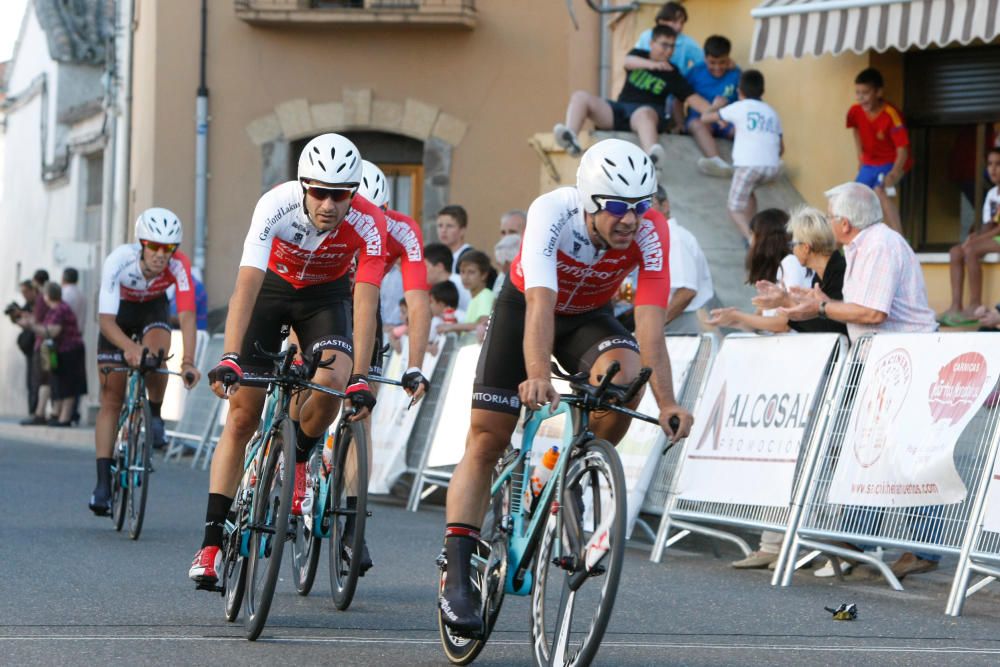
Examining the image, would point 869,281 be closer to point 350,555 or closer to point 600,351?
point 350,555

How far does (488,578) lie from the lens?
6504 mm

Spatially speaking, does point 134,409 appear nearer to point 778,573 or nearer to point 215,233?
point 778,573

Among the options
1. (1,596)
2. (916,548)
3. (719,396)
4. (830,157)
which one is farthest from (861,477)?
(830,157)

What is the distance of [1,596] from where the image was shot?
816 cm

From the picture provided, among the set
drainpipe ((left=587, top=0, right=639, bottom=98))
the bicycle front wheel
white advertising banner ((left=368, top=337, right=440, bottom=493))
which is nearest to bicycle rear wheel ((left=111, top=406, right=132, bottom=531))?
white advertising banner ((left=368, top=337, right=440, bottom=493))

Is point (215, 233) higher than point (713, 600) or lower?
higher

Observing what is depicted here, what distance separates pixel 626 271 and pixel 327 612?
2.21m

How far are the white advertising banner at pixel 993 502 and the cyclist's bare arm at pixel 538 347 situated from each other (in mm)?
2979

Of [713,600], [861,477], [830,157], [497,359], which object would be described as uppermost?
[830,157]

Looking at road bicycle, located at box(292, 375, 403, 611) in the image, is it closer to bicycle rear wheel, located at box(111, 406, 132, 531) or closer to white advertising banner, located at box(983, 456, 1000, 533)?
white advertising banner, located at box(983, 456, 1000, 533)

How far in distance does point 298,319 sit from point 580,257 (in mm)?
2037

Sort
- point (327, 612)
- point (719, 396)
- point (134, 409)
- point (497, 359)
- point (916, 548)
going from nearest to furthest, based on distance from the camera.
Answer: point (497, 359) → point (327, 612) → point (916, 548) → point (719, 396) → point (134, 409)

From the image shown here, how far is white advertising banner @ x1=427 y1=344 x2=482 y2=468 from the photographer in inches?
534

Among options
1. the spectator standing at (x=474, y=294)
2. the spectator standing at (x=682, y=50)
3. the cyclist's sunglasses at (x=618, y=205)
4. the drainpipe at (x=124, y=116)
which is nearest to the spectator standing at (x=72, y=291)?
the drainpipe at (x=124, y=116)
